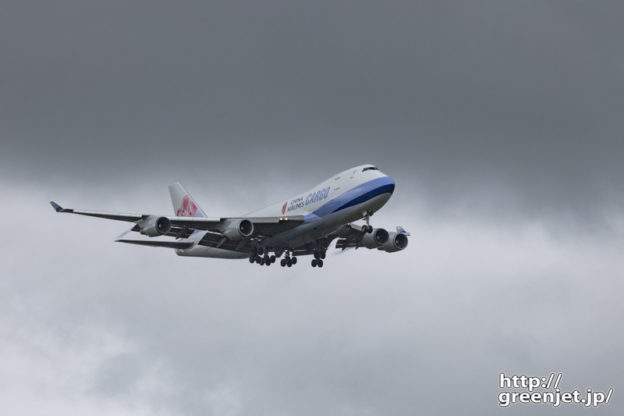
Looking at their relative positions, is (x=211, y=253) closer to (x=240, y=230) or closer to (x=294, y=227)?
(x=240, y=230)

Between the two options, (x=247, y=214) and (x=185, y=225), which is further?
(x=247, y=214)

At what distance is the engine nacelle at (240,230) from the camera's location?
3150 inches

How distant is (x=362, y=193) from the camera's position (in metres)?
75.3

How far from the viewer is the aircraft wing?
78.6 m

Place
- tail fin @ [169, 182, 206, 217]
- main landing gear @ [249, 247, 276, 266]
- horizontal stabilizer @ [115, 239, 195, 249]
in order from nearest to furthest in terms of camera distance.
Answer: main landing gear @ [249, 247, 276, 266] → horizontal stabilizer @ [115, 239, 195, 249] → tail fin @ [169, 182, 206, 217]

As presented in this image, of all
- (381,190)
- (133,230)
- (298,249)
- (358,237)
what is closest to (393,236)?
(358,237)

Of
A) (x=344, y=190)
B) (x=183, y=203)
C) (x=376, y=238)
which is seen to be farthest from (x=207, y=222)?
(x=183, y=203)

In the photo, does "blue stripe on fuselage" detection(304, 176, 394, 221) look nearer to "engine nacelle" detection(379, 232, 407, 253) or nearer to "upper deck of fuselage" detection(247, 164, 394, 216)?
"upper deck of fuselage" detection(247, 164, 394, 216)

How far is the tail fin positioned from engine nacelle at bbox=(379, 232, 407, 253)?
20.6 meters

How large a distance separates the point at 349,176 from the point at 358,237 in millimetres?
12376

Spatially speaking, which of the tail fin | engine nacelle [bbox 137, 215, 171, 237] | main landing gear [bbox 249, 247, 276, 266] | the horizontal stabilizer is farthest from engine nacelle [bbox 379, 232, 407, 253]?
engine nacelle [bbox 137, 215, 171, 237]

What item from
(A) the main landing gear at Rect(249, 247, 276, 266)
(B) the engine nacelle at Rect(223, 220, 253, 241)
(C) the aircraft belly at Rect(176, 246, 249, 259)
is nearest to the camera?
(B) the engine nacelle at Rect(223, 220, 253, 241)

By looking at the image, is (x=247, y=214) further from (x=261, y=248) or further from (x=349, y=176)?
(x=349, y=176)

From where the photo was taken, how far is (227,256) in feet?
288
